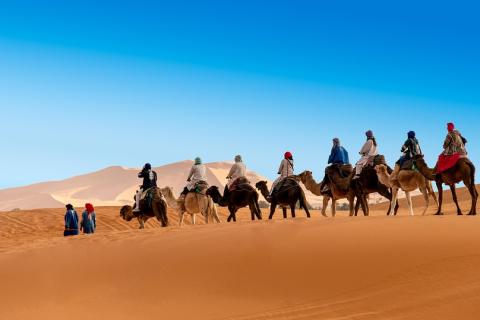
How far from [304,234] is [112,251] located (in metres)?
3.70

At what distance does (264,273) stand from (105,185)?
13210 centimetres

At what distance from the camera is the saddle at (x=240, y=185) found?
19078 mm

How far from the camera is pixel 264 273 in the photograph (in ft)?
31.8

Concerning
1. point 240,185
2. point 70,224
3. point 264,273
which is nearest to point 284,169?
point 240,185

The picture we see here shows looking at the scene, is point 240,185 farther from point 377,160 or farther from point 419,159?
point 419,159

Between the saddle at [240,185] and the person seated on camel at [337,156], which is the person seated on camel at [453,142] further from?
the saddle at [240,185]

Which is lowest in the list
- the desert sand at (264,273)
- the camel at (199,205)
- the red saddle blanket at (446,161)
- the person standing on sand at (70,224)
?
the desert sand at (264,273)

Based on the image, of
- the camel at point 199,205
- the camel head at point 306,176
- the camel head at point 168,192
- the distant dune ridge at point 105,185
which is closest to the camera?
the camel at point 199,205

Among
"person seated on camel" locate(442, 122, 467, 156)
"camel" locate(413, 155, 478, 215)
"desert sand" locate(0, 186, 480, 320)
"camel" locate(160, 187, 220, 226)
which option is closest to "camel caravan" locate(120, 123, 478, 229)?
"camel" locate(160, 187, 220, 226)

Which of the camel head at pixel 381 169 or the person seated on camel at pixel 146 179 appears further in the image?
the person seated on camel at pixel 146 179

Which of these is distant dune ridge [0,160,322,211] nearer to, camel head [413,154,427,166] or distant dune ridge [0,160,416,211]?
distant dune ridge [0,160,416,211]

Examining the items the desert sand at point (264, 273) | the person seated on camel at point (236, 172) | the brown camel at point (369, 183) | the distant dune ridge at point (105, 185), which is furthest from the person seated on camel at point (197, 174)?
the distant dune ridge at point (105, 185)

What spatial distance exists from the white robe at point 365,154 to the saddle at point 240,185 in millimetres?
3257

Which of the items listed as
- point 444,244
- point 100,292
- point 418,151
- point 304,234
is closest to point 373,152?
point 418,151
